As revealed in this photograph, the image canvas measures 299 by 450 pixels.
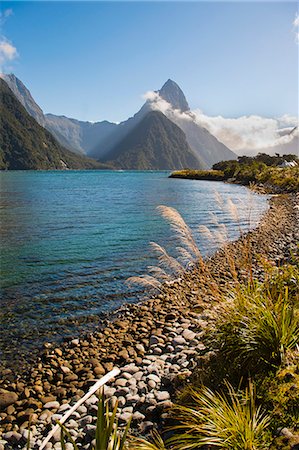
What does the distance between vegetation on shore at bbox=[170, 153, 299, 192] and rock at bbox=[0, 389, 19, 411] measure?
10941 mm

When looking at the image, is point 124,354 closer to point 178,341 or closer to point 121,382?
point 178,341

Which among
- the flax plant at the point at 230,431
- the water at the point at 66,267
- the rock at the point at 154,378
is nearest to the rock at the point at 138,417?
the rock at the point at 154,378

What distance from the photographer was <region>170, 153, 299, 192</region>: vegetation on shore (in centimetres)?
5184

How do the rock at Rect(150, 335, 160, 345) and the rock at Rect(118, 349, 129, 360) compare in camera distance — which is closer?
the rock at Rect(118, 349, 129, 360)

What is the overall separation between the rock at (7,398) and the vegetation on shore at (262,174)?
Answer: 10.9 m

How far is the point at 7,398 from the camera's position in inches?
230

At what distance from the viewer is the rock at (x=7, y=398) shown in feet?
18.8

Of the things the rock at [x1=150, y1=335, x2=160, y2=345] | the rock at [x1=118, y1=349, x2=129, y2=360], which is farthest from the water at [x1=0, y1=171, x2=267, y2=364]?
the rock at [x1=150, y1=335, x2=160, y2=345]

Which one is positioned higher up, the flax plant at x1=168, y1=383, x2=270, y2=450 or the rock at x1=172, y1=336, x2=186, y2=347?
the flax plant at x1=168, y1=383, x2=270, y2=450

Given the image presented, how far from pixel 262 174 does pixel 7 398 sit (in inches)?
2713

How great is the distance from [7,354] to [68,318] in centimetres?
201

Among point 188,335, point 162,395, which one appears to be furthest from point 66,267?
point 162,395

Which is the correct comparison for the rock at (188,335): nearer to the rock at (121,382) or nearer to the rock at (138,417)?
the rock at (121,382)

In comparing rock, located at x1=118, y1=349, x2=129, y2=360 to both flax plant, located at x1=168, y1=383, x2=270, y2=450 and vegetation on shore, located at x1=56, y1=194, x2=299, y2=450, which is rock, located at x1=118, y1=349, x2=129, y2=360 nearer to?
vegetation on shore, located at x1=56, y1=194, x2=299, y2=450
